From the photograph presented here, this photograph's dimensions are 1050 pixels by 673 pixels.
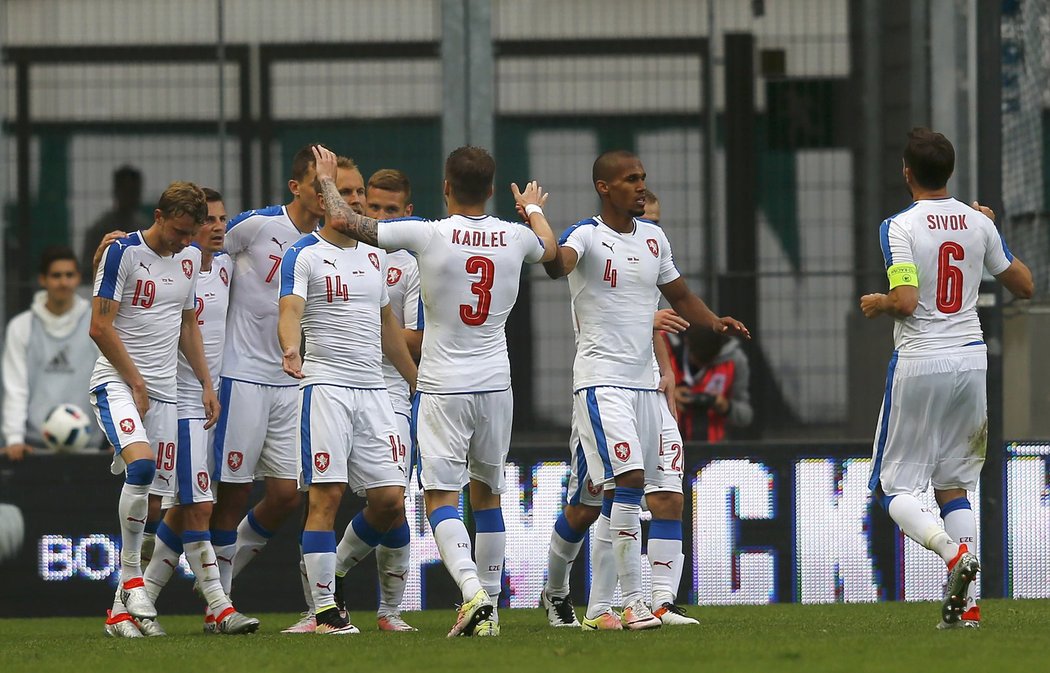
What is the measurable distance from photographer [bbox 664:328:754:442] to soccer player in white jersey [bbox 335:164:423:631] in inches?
103

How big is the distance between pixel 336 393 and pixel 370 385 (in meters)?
0.21

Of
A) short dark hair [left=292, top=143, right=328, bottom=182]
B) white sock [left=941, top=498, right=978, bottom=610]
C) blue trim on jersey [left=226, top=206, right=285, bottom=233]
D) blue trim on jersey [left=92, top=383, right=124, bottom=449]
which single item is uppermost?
short dark hair [left=292, top=143, right=328, bottom=182]

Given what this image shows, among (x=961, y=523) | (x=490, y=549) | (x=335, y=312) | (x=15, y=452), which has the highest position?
(x=335, y=312)

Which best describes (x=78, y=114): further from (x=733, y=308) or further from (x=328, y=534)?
(x=328, y=534)

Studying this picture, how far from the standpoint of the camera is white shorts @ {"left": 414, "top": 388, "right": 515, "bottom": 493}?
26.4ft

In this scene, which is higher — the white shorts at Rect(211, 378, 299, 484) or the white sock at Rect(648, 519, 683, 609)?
the white shorts at Rect(211, 378, 299, 484)

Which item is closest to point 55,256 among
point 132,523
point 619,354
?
point 132,523

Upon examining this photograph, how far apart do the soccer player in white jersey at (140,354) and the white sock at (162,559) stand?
1.28 ft

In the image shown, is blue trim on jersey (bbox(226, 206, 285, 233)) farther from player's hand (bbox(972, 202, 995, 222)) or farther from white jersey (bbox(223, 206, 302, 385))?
player's hand (bbox(972, 202, 995, 222))

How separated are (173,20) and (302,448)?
18.5ft

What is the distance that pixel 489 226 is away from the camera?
806 cm

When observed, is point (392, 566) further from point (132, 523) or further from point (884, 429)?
point (884, 429)

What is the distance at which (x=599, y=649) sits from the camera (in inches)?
282

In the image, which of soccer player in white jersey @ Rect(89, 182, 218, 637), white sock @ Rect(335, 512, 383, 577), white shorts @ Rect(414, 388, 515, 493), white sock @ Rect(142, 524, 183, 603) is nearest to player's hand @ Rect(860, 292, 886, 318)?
white shorts @ Rect(414, 388, 515, 493)
